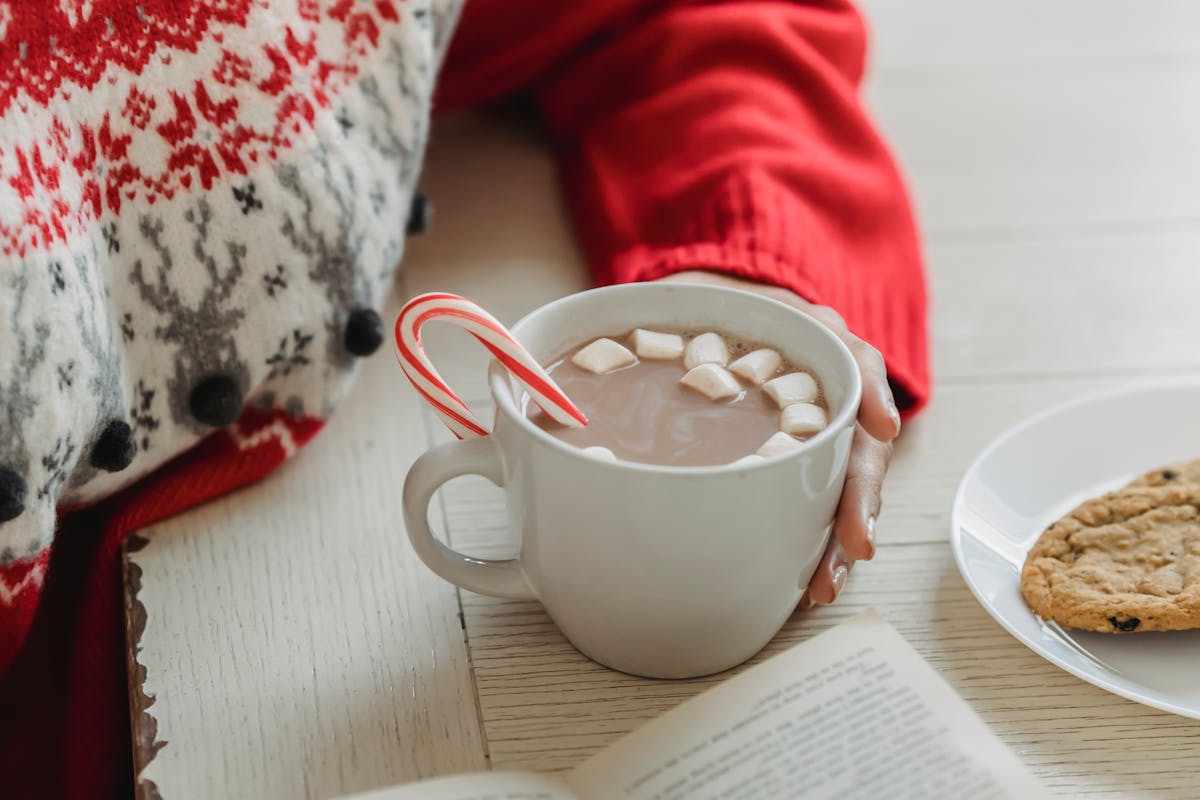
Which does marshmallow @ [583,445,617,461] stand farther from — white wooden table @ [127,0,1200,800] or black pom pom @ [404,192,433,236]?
black pom pom @ [404,192,433,236]

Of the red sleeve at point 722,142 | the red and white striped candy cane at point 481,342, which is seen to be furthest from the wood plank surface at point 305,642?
the red sleeve at point 722,142

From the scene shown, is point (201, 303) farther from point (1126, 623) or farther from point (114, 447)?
point (1126, 623)

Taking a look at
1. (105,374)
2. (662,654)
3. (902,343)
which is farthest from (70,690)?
(902,343)

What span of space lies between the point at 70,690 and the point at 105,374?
0.19 m

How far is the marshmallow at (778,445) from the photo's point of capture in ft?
1.52

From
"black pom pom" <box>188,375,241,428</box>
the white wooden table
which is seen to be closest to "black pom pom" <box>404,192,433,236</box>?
the white wooden table

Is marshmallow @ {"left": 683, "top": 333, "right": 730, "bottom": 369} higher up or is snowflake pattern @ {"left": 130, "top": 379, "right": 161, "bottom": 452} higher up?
snowflake pattern @ {"left": 130, "top": 379, "right": 161, "bottom": 452}

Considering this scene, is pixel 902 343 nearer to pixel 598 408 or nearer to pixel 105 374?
pixel 598 408

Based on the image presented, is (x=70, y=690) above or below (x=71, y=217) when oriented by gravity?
below

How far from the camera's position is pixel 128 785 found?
0.63 meters

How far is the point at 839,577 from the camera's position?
1.71ft

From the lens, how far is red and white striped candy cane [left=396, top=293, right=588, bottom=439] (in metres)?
0.48

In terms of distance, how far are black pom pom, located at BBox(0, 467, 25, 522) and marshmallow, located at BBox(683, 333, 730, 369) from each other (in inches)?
10.7

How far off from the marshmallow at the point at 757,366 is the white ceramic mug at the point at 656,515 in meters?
0.01
